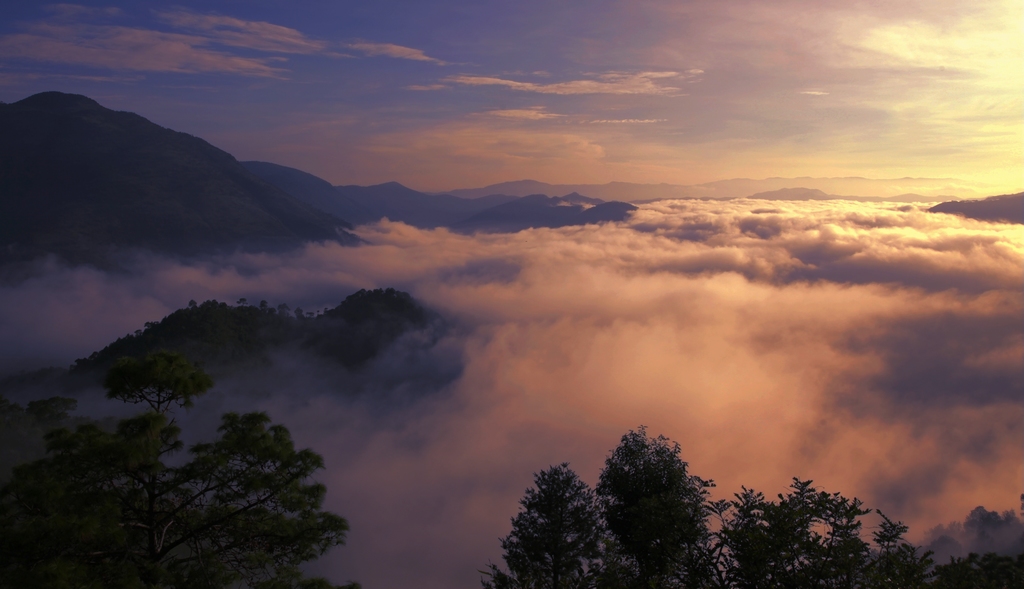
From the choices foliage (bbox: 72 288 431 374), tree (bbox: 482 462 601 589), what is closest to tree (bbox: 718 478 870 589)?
tree (bbox: 482 462 601 589)

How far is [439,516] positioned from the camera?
3585 inches

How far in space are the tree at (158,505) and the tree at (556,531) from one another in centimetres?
1255

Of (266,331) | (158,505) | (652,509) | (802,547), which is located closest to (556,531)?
(652,509)

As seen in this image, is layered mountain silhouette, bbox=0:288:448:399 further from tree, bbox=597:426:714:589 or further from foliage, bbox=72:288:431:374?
tree, bbox=597:426:714:589

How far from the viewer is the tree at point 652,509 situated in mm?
13812

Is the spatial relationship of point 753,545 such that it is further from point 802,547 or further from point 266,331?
point 266,331

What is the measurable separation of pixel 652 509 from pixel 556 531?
32.0ft

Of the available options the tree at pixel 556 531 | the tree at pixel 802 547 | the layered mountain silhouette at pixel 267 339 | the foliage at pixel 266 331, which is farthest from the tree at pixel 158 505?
the foliage at pixel 266 331

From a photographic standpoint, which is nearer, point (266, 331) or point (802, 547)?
point (802, 547)

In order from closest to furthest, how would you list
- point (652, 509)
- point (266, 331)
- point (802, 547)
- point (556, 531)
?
point (802, 547) → point (652, 509) → point (556, 531) → point (266, 331)

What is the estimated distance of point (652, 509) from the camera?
49.4 ft

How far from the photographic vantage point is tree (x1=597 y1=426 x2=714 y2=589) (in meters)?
13.8

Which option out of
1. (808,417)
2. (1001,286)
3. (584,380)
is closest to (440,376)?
(584,380)

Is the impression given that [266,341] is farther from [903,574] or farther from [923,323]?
[923,323]
